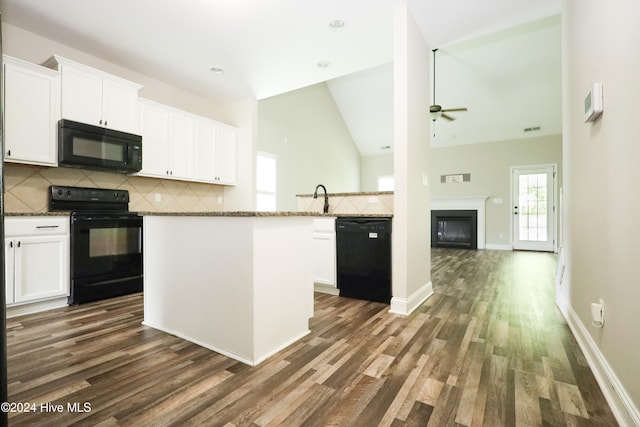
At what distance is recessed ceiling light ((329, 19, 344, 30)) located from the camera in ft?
9.91

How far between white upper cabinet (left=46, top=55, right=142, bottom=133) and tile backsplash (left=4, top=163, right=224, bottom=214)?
0.62 meters

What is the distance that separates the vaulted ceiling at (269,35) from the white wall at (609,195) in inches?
43.0

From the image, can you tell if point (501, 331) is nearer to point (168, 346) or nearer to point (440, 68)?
point (168, 346)

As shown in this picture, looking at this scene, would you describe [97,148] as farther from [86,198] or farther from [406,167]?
[406,167]

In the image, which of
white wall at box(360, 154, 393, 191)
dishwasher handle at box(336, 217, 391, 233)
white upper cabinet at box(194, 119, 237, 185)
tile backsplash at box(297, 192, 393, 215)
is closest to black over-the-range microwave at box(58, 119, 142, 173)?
white upper cabinet at box(194, 119, 237, 185)

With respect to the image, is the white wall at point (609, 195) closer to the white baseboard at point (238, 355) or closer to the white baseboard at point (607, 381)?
the white baseboard at point (607, 381)

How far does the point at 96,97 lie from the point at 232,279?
9.11 feet

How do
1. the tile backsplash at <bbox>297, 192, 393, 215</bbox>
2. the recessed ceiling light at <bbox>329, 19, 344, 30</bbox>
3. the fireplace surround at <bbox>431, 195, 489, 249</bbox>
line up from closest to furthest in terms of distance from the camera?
the recessed ceiling light at <bbox>329, 19, 344, 30</bbox>, the tile backsplash at <bbox>297, 192, 393, 215</bbox>, the fireplace surround at <bbox>431, 195, 489, 249</bbox>

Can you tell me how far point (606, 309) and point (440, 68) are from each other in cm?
567

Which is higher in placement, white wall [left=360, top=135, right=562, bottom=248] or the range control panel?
white wall [left=360, top=135, right=562, bottom=248]

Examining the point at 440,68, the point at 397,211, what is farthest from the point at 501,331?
the point at 440,68

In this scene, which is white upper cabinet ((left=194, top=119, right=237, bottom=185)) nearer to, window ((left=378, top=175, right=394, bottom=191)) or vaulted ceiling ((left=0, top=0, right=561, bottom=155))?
vaulted ceiling ((left=0, top=0, right=561, bottom=155))

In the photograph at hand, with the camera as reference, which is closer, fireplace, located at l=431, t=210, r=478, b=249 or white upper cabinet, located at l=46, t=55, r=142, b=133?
white upper cabinet, located at l=46, t=55, r=142, b=133

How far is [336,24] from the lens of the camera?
306 cm
